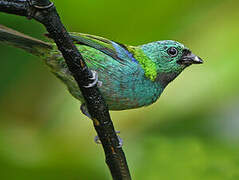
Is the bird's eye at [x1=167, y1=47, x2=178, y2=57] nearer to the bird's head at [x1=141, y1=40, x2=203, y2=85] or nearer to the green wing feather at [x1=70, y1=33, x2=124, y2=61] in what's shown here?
A: the bird's head at [x1=141, y1=40, x2=203, y2=85]

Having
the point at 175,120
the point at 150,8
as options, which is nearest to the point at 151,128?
the point at 175,120

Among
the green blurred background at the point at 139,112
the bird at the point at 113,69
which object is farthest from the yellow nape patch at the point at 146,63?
the green blurred background at the point at 139,112

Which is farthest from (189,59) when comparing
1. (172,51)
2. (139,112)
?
(139,112)

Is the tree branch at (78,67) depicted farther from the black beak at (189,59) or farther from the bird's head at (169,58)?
the black beak at (189,59)

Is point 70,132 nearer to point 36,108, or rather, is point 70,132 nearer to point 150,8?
point 36,108

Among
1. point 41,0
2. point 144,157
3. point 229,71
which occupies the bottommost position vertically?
point 144,157

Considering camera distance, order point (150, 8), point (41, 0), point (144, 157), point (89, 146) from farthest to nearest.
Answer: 1. point (150, 8)
2. point (144, 157)
3. point (89, 146)
4. point (41, 0)

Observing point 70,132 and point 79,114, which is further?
point 79,114
